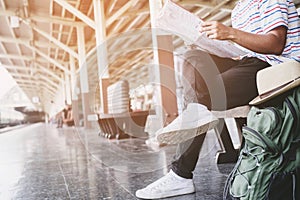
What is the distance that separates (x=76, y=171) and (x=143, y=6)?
5368mm

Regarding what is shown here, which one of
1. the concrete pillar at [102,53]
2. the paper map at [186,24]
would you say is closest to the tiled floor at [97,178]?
the paper map at [186,24]

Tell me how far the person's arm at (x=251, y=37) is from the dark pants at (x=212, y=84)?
0.18 meters

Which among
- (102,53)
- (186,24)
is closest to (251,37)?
(186,24)

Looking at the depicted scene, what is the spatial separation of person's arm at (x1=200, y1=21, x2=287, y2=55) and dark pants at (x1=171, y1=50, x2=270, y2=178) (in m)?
0.18

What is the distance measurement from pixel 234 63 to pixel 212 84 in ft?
0.46

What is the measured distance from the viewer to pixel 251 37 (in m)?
0.84

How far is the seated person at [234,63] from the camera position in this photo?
85cm

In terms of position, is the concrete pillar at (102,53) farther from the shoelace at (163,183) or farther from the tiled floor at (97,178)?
the shoelace at (163,183)

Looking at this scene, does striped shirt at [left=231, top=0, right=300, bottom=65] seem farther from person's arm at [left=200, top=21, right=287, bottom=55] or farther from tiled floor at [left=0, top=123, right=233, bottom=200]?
tiled floor at [left=0, top=123, right=233, bottom=200]

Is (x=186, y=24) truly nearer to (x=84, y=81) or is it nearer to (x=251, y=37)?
(x=251, y=37)

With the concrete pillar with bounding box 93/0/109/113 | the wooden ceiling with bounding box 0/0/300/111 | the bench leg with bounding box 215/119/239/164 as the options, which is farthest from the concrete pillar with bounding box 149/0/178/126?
the concrete pillar with bounding box 93/0/109/113

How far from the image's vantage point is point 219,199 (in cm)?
114

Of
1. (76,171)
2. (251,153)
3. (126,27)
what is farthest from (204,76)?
(126,27)

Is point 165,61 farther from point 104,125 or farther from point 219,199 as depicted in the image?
point 219,199
